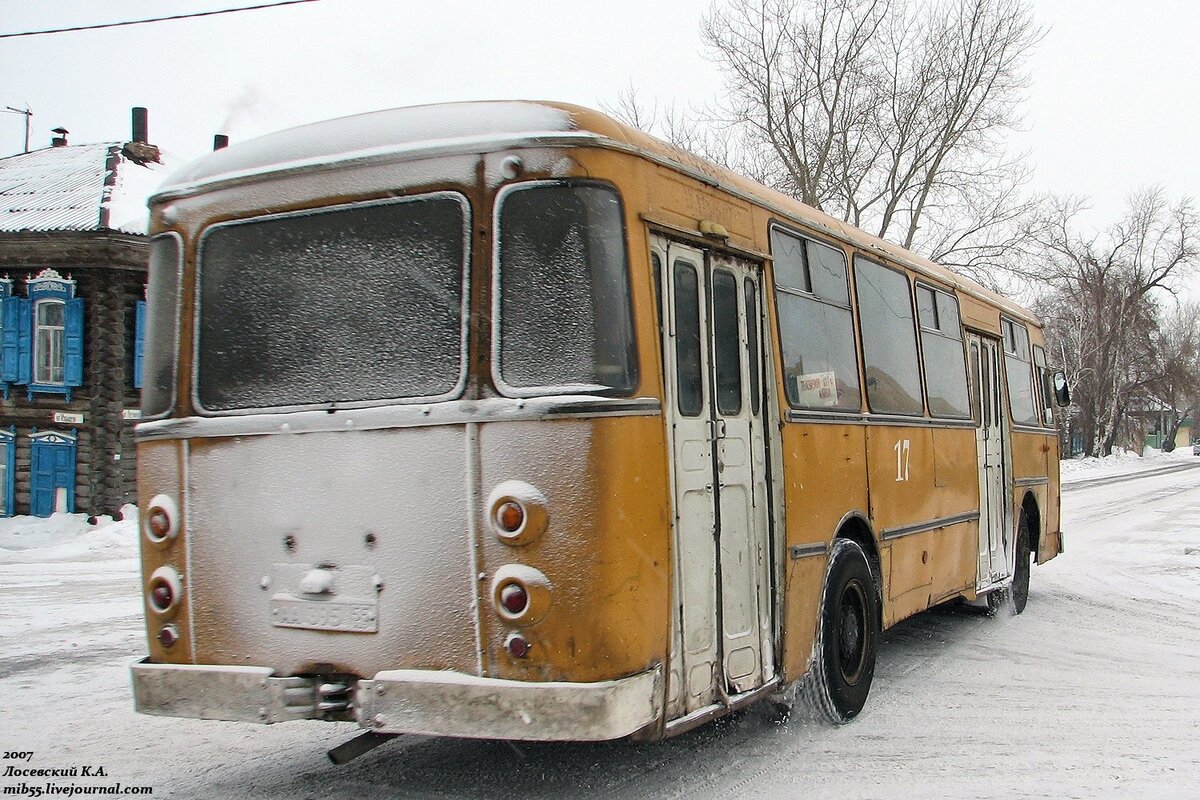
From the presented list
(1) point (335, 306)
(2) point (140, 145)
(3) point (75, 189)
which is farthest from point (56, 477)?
(1) point (335, 306)

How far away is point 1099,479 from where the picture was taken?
4238 cm

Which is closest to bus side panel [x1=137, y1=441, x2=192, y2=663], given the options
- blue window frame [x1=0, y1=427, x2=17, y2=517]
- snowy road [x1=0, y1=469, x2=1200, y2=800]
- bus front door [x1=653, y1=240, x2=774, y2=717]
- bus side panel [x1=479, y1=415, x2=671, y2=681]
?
snowy road [x1=0, y1=469, x2=1200, y2=800]

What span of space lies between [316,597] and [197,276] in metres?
1.60

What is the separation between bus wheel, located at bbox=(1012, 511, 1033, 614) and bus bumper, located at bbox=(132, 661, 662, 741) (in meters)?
7.13

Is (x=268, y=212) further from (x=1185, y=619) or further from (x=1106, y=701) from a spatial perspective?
(x=1185, y=619)

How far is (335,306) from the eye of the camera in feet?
16.0

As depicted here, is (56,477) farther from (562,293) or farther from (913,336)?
(562,293)

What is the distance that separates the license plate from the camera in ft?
15.2

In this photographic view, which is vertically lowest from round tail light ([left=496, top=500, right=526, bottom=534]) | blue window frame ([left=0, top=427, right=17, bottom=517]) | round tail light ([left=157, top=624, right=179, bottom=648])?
round tail light ([left=157, top=624, right=179, bottom=648])

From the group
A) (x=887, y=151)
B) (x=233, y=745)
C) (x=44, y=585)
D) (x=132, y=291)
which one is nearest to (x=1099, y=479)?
(x=887, y=151)

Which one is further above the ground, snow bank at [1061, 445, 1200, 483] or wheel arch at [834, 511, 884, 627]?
wheel arch at [834, 511, 884, 627]

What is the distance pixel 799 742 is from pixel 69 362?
20.1 metres

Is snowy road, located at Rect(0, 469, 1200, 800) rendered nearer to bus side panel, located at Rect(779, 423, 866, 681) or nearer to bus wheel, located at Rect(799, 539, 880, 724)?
bus wheel, located at Rect(799, 539, 880, 724)

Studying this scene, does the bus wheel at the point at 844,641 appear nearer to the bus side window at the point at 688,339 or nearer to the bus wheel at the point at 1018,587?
the bus side window at the point at 688,339
